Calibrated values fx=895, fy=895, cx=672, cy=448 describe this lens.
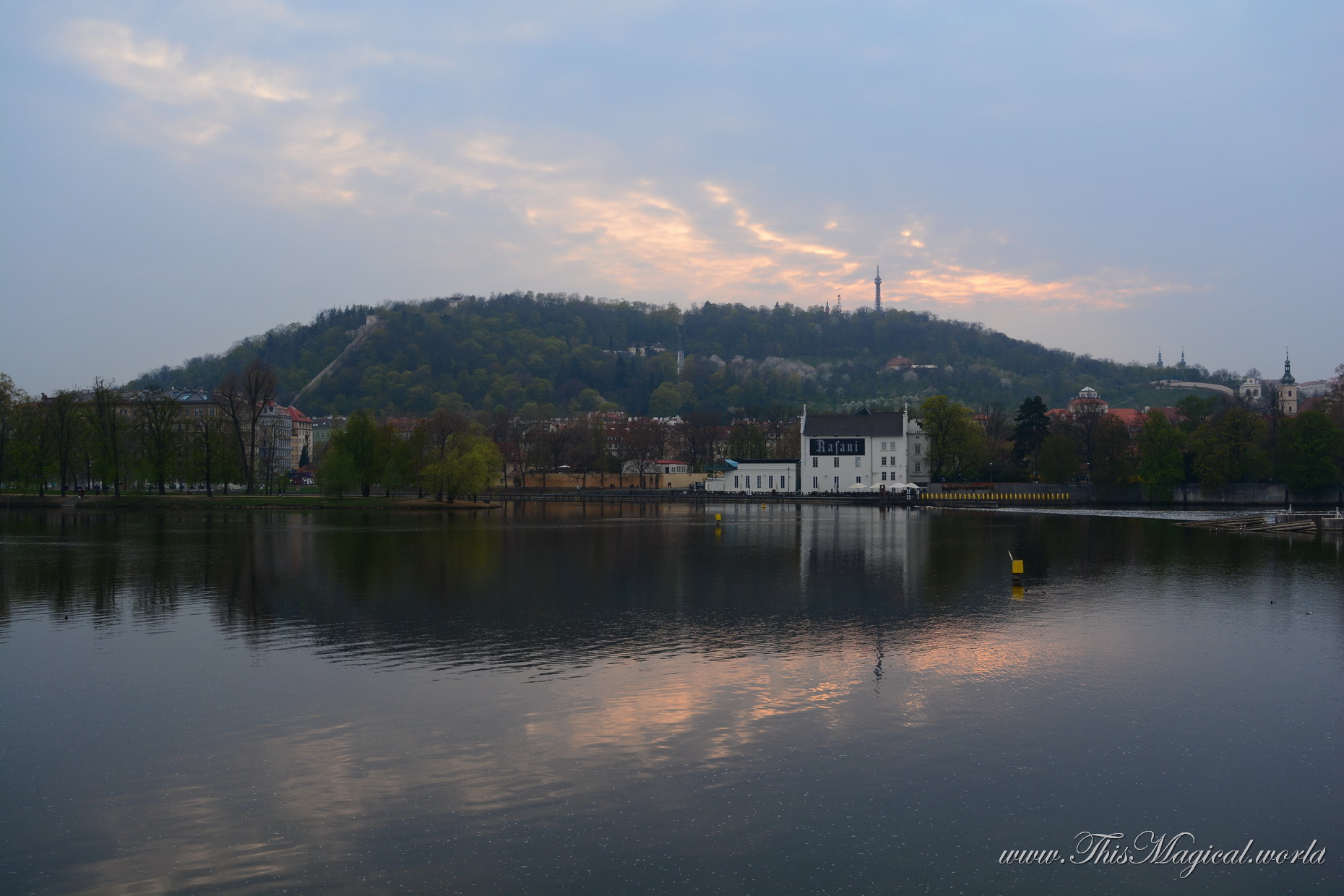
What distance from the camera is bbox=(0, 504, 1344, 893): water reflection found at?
976cm

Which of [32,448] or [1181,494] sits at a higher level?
[32,448]

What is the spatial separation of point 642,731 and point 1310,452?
286 feet

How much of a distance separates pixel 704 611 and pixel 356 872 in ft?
52.1

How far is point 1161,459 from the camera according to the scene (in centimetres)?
8812

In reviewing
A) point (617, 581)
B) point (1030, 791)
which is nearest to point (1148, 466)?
point (617, 581)

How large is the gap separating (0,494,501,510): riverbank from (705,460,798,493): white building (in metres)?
36.8

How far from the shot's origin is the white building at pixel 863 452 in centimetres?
10925

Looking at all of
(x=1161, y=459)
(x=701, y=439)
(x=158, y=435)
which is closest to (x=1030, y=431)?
(x=1161, y=459)

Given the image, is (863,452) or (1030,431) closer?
(1030,431)

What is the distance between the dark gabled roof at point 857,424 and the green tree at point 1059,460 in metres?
17.3

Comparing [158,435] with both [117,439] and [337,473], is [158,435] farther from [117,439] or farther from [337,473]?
[337,473]

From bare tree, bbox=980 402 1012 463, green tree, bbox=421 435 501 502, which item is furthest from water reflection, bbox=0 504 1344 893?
bare tree, bbox=980 402 1012 463

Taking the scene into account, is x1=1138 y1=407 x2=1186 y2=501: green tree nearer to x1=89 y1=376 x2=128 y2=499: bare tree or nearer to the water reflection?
the water reflection

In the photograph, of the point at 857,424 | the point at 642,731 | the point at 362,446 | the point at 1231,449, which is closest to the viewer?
the point at 642,731
